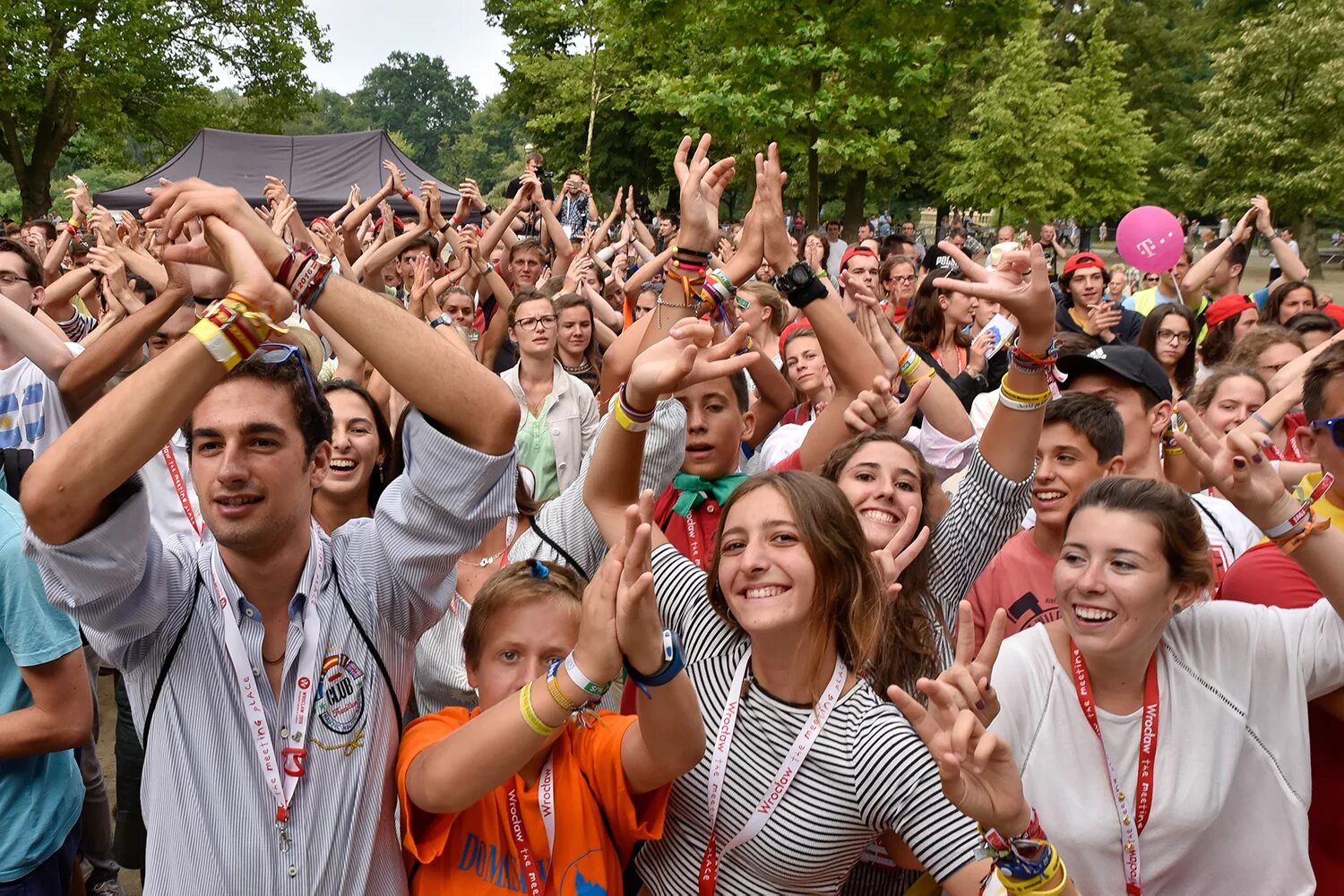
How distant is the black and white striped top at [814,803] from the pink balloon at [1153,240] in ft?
23.8

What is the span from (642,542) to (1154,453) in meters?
2.80

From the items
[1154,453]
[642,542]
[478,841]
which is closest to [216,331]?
[642,542]

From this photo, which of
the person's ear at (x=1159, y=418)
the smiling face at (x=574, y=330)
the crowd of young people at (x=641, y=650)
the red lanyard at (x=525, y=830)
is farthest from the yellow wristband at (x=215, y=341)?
the smiling face at (x=574, y=330)

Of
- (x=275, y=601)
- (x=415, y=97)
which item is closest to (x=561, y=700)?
(x=275, y=601)

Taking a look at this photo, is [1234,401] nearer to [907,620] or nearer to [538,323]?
[907,620]

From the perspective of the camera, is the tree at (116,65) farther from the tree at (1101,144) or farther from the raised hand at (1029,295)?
the raised hand at (1029,295)

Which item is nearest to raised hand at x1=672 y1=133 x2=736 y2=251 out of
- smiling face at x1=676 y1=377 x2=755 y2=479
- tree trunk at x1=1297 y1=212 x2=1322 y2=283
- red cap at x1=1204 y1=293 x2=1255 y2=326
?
smiling face at x1=676 y1=377 x2=755 y2=479

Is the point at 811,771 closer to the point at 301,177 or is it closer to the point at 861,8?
the point at 861,8

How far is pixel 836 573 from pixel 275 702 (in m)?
1.23

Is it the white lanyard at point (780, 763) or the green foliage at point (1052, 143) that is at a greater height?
the green foliage at point (1052, 143)

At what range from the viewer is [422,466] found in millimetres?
2191

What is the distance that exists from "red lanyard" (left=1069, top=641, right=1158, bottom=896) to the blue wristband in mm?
1016

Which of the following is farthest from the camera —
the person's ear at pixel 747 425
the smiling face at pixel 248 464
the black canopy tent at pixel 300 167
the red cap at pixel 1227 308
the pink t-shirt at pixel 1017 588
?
the black canopy tent at pixel 300 167

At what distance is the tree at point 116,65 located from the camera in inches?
1080
